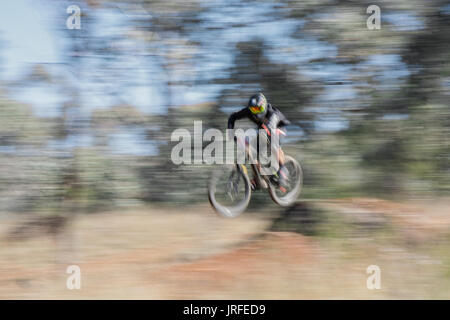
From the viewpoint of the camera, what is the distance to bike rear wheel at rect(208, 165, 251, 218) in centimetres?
530

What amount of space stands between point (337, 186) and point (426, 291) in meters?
2.11

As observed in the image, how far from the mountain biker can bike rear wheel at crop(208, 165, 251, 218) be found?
515 millimetres

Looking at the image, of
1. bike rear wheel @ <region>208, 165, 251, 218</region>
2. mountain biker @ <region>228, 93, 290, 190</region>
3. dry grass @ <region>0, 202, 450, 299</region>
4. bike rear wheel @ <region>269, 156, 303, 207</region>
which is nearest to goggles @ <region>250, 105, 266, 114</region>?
mountain biker @ <region>228, 93, 290, 190</region>

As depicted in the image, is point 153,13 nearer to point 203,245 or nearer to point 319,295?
point 203,245

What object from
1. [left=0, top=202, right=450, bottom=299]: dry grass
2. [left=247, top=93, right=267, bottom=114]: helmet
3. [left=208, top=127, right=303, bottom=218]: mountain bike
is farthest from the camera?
[left=0, top=202, right=450, bottom=299]: dry grass

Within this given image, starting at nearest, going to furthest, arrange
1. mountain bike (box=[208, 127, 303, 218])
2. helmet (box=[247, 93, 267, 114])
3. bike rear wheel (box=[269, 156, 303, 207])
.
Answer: helmet (box=[247, 93, 267, 114]), mountain bike (box=[208, 127, 303, 218]), bike rear wheel (box=[269, 156, 303, 207])

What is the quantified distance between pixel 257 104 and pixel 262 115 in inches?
11.6

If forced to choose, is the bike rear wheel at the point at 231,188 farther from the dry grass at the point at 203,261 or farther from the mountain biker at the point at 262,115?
the dry grass at the point at 203,261

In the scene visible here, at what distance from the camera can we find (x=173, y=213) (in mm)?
6723

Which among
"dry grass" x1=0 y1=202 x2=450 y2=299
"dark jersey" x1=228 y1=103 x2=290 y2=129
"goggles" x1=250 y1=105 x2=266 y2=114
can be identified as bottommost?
"dry grass" x1=0 y1=202 x2=450 y2=299

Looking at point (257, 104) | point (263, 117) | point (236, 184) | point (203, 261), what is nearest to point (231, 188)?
point (236, 184)

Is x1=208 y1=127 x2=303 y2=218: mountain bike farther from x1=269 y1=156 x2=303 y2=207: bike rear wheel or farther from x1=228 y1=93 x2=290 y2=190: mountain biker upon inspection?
x1=269 y1=156 x2=303 y2=207: bike rear wheel

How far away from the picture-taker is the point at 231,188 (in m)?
5.39

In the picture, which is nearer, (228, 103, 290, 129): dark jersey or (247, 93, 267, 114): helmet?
(247, 93, 267, 114): helmet
